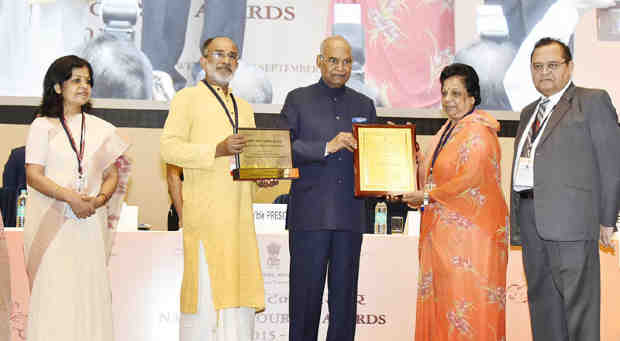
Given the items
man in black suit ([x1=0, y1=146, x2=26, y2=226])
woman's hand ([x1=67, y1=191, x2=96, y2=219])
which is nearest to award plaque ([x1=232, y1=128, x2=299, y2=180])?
woman's hand ([x1=67, y1=191, x2=96, y2=219])

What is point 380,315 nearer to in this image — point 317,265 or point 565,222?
point 317,265

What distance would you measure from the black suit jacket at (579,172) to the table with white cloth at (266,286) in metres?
1.44

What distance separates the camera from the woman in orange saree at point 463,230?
349 cm

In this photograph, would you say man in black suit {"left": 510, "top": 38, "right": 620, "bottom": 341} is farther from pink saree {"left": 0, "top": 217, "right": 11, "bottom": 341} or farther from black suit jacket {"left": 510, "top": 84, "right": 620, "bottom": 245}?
pink saree {"left": 0, "top": 217, "right": 11, "bottom": 341}

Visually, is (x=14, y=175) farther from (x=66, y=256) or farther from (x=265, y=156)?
(x=265, y=156)

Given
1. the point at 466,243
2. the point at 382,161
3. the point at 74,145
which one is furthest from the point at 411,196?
the point at 74,145

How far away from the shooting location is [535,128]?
3.46 m

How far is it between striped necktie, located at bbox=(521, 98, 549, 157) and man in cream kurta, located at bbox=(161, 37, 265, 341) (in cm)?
152

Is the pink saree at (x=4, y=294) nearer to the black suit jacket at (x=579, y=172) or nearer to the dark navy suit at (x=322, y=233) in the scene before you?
the dark navy suit at (x=322, y=233)

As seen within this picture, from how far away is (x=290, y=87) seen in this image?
726cm

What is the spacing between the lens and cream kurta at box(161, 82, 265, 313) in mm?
3420

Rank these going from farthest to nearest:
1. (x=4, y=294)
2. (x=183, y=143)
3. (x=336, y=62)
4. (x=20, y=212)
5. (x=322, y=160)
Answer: (x=20, y=212), (x=336, y=62), (x=322, y=160), (x=183, y=143), (x=4, y=294)

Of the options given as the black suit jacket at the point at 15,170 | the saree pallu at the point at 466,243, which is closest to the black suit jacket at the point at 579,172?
the saree pallu at the point at 466,243

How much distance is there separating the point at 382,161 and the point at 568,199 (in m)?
1.00
